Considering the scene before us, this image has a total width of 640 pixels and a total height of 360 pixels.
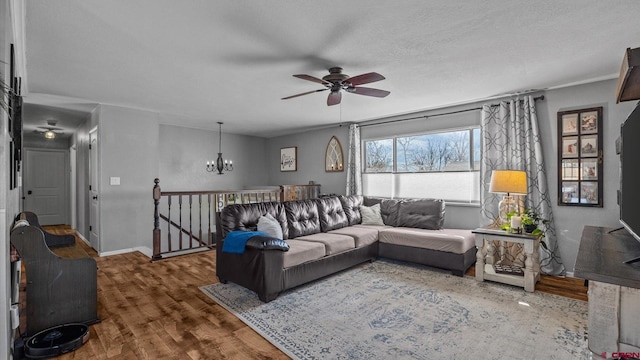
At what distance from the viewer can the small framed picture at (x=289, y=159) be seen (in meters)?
7.77

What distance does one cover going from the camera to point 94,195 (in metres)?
5.13

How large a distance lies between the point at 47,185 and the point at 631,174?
11.1 m

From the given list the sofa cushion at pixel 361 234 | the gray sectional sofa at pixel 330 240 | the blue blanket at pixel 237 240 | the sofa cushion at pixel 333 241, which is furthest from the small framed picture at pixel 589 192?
the blue blanket at pixel 237 240

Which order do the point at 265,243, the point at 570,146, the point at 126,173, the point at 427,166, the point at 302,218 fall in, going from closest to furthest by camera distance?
1. the point at 265,243
2. the point at 570,146
3. the point at 302,218
4. the point at 126,173
5. the point at 427,166

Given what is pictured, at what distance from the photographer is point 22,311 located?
2.80 m

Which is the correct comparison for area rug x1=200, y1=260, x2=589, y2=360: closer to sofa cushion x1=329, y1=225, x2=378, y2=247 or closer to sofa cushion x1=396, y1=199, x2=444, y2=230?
sofa cushion x1=329, y1=225, x2=378, y2=247

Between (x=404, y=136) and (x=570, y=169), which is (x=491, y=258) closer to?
(x=570, y=169)

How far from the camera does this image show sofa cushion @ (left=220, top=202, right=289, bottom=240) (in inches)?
140

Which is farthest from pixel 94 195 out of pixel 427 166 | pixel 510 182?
pixel 510 182

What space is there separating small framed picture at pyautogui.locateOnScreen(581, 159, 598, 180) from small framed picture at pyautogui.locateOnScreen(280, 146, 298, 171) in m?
5.56

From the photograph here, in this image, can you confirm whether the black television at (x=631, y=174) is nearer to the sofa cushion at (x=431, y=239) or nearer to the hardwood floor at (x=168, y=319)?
the hardwood floor at (x=168, y=319)

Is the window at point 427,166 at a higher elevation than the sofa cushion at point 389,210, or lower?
higher

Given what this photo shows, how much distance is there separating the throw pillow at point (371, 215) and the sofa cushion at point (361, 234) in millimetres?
395

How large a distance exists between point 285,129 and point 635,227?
6314mm
